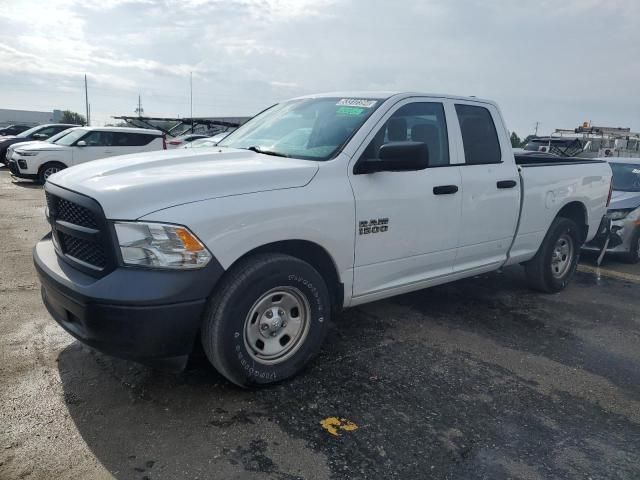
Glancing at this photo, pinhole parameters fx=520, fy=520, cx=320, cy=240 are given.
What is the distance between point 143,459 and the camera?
261 cm

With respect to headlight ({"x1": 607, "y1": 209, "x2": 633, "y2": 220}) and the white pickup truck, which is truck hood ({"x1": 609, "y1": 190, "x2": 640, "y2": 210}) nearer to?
headlight ({"x1": 607, "y1": 209, "x2": 633, "y2": 220})

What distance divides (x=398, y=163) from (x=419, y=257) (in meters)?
0.90

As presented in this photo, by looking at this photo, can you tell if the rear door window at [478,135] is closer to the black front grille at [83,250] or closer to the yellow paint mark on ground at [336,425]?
the yellow paint mark on ground at [336,425]

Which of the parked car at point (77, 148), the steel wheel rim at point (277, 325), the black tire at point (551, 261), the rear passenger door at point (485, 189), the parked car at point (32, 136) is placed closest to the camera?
the steel wheel rim at point (277, 325)

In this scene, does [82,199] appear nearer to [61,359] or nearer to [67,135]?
[61,359]

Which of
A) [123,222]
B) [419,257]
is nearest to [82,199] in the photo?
[123,222]

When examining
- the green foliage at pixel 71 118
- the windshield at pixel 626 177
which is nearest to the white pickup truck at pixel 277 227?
the windshield at pixel 626 177

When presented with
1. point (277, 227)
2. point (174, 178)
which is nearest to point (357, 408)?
point (277, 227)

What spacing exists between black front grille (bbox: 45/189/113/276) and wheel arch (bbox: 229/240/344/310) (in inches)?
30.0

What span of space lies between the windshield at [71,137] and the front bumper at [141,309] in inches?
515

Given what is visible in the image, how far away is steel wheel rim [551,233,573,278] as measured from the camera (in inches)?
226

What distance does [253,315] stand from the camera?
317 centimetres

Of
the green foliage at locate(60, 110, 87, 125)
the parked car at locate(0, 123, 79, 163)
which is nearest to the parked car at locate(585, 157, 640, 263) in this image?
the parked car at locate(0, 123, 79, 163)

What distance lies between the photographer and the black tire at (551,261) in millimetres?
5578
